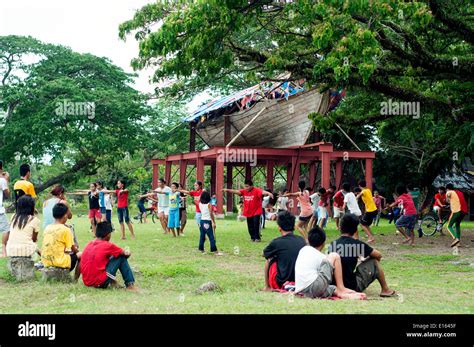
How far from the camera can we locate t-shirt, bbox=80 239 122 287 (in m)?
8.79

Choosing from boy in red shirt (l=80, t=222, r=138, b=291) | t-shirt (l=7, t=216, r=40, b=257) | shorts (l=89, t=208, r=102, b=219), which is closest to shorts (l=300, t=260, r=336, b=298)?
boy in red shirt (l=80, t=222, r=138, b=291)

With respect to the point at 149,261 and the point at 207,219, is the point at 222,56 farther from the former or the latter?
the point at 149,261

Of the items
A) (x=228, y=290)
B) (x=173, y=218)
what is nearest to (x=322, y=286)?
(x=228, y=290)

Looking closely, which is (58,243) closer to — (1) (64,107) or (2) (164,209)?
(2) (164,209)

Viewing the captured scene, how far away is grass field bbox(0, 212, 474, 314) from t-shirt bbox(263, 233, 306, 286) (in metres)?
0.45

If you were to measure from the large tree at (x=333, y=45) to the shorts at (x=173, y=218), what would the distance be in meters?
3.54

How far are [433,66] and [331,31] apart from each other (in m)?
4.16

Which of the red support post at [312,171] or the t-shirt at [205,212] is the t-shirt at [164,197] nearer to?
the t-shirt at [205,212]

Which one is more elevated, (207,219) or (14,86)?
(14,86)

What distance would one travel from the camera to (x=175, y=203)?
18406 millimetres

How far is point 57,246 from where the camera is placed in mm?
9344

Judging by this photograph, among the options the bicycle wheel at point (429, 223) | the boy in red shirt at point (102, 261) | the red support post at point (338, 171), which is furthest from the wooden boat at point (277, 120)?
the boy in red shirt at point (102, 261)

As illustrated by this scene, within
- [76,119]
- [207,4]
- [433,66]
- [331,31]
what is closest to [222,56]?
[207,4]

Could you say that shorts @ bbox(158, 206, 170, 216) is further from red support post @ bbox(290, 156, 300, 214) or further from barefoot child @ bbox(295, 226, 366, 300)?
red support post @ bbox(290, 156, 300, 214)
